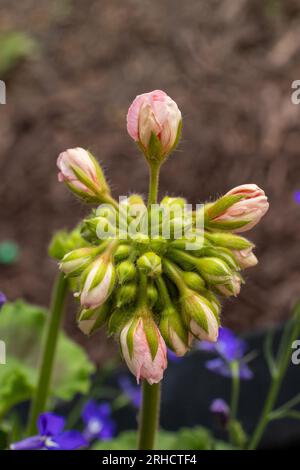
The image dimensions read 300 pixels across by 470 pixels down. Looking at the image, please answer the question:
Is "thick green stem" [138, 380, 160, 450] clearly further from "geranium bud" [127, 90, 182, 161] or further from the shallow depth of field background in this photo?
the shallow depth of field background

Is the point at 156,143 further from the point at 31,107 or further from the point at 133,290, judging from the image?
the point at 31,107

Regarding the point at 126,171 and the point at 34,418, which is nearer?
the point at 34,418

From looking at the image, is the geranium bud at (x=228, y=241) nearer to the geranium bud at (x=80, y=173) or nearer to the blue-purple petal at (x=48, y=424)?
the geranium bud at (x=80, y=173)

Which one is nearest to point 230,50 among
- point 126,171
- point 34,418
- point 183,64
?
point 183,64

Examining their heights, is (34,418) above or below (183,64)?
below

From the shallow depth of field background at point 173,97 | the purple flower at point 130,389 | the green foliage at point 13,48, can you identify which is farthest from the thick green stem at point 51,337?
the green foliage at point 13,48

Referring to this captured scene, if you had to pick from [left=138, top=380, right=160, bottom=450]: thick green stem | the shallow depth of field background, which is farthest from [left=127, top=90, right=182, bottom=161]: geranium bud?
the shallow depth of field background
